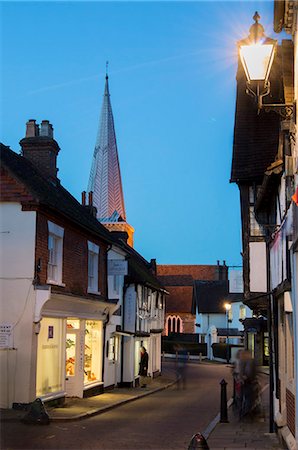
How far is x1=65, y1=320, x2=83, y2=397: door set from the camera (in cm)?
1931

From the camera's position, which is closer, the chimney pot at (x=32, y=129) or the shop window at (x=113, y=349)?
the chimney pot at (x=32, y=129)

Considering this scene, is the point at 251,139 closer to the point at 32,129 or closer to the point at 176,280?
the point at 32,129

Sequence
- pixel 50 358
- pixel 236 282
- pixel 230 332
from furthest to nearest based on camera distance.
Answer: pixel 230 332
pixel 236 282
pixel 50 358

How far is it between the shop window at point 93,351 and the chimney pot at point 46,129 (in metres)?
7.22

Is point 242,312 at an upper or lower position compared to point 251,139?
lower

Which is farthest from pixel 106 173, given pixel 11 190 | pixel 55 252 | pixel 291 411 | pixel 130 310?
pixel 291 411

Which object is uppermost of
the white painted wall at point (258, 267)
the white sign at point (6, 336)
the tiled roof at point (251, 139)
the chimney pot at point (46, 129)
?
the chimney pot at point (46, 129)

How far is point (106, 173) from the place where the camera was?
239 feet

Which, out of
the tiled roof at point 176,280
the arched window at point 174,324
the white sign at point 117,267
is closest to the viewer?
the white sign at point 117,267

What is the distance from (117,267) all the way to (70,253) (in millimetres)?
4372

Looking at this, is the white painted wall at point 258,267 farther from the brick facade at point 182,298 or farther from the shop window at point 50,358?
the brick facade at point 182,298

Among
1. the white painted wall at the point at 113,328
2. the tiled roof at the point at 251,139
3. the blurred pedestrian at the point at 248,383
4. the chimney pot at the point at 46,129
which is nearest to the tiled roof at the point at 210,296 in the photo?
the white painted wall at the point at 113,328

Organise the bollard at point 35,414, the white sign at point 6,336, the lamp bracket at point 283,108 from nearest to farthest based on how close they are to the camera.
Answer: the lamp bracket at point 283,108
the bollard at point 35,414
the white sign at point 6,336

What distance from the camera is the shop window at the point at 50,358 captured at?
16344mm
